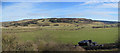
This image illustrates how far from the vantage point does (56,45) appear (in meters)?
9.66

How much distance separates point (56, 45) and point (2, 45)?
3731 mm

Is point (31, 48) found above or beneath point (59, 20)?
beneath

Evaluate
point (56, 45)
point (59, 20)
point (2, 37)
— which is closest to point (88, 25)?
point (59, 20)

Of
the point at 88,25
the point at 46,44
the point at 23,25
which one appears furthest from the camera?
the point at 88,25

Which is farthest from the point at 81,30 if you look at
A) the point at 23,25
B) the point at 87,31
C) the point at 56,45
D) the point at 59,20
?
the point at 56,45

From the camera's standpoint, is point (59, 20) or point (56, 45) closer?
point (56, 45)

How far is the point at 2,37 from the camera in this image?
10.2 metres

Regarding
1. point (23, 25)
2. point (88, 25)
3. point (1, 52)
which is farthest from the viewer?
point (88, 25)

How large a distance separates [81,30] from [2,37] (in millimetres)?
12833

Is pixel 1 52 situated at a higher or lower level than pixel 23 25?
lower

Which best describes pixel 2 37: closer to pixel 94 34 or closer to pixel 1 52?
pixel 1 52

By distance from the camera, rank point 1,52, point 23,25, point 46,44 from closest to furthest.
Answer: point 1,52 < point 46,44 < point 23,25

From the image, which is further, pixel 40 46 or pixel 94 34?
pixel 94 34

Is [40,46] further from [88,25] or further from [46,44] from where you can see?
[88,25]
